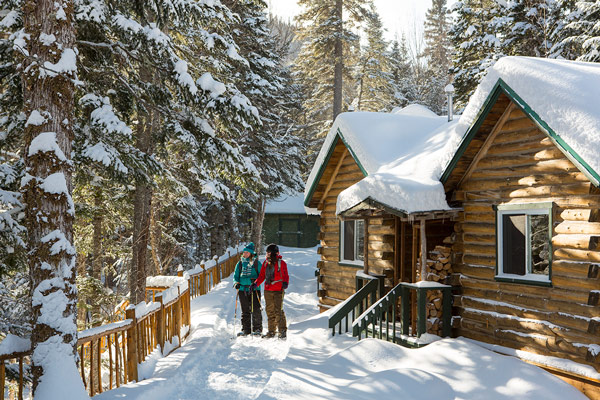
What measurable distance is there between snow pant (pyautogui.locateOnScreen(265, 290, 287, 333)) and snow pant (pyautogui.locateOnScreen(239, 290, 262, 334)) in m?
0.32

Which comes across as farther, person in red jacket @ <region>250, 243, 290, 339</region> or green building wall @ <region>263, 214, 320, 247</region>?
green building wall @ <region>263, 214, 320, 247</region>

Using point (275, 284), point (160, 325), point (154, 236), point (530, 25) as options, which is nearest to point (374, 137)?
point (275, 284)

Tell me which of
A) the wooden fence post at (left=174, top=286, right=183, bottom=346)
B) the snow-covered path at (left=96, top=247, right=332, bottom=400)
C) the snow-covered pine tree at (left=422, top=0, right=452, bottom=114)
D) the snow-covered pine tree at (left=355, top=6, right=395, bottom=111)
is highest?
the snow-covered pine tree at (left=422, top=0, right=452, bottom=114)

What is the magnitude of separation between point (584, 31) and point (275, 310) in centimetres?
1521

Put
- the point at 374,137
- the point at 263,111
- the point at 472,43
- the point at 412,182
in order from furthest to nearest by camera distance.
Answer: the point at 263,111 < the point at 472,43 < the point at 374,137 < the point at 412,182

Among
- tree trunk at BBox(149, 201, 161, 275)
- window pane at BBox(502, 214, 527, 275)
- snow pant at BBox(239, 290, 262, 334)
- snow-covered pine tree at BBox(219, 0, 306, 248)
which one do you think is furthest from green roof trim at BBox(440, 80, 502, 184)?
snow-covered pine tree at BBox(219, 0, 306, 248)

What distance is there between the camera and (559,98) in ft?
22.8

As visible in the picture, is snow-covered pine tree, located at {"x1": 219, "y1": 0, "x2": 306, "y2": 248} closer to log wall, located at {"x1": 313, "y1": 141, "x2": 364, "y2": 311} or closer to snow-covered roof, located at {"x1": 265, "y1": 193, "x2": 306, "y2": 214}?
snow-covered roof, located at {"x1": 265, "y1": 193, "x2": 306, "y2": 214}

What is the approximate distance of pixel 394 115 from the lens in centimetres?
1452

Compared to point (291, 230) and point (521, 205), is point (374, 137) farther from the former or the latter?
point (291, 230)

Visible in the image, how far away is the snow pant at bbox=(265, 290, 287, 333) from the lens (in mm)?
10602

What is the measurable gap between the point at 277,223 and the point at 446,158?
33.1 meters

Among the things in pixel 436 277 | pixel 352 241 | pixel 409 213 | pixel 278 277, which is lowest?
pixel 278 277

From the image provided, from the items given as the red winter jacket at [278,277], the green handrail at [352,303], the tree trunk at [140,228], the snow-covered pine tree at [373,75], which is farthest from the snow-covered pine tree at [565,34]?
the snow-covered pine tree at [373,75]
